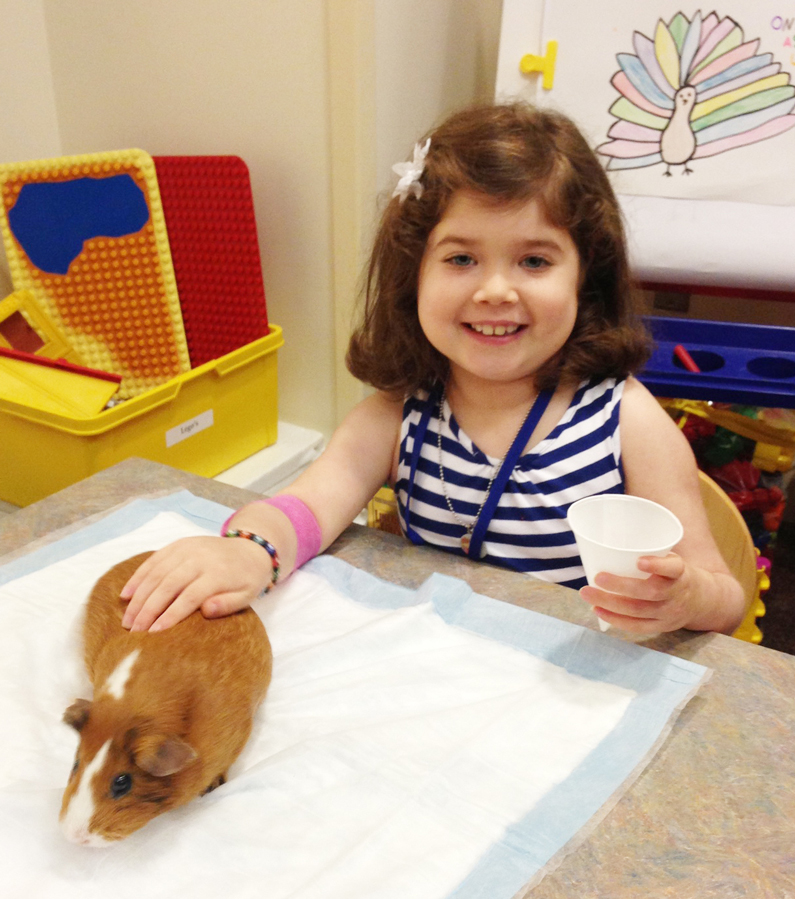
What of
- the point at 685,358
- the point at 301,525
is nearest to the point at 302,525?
the point at 301,525

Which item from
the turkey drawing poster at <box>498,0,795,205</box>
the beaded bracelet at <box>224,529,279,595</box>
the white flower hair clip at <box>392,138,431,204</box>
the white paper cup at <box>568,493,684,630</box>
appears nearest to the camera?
the white paper cup at <box>568,493,684,630</box>

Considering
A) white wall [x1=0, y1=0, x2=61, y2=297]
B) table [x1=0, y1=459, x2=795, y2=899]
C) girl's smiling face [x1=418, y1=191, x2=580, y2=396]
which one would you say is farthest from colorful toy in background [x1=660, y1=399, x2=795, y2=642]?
white wall [x1=0, y1=0, x2=61, y2=297]

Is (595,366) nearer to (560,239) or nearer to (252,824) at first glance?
(560,239)

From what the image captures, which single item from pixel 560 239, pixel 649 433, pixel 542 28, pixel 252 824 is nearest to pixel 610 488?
pixel 649 433

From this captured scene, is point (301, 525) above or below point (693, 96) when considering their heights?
below

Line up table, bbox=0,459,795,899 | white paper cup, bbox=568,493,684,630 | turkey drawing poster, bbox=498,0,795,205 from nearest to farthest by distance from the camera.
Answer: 1. table, bbox=0,459,795,899
2. white paper cup, bbox=568,493,684,630
3. turkey drawing poster, bbox=498,0,795,205

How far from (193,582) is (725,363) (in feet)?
2.92

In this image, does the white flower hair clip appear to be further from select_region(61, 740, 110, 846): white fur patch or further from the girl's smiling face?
select_region(61, 740, 110, 846): white fur patch

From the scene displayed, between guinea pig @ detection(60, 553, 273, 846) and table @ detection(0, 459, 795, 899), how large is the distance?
22 cm

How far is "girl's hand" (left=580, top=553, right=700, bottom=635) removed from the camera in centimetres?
59

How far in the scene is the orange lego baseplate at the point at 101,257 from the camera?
4.18 ft

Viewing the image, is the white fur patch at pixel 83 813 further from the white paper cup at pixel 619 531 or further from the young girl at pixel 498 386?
the white paper cup at pixel 619 531

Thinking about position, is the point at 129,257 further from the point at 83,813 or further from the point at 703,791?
the point at 703,791

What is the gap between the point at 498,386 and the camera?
0.92 meters
